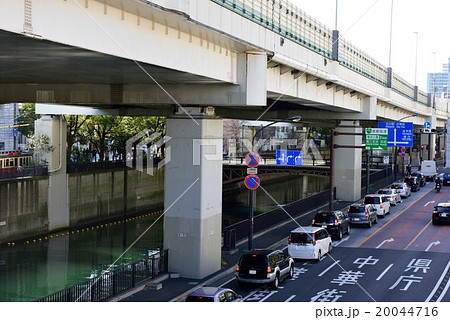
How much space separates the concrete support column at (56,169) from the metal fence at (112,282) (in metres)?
22.7

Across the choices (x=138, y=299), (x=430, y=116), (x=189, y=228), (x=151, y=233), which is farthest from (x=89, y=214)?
(x=430, y=116)

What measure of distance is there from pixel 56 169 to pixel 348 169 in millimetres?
25169

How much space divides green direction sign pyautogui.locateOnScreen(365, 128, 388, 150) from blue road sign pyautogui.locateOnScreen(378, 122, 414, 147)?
540cm

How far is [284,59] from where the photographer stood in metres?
31.5

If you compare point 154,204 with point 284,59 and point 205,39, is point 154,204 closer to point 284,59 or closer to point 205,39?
point 284,59

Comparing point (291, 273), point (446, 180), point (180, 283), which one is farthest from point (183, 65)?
point (446, 180)

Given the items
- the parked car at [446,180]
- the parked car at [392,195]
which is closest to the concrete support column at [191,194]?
the parked car at [392,195]

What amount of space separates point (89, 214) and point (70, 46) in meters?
38.3

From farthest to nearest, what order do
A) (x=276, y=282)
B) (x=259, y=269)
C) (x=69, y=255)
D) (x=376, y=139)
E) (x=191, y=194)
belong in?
1. (x=376, y=139)
2. (x=69, y=255)
3. (x=191, y=194)
4. (x=276, y=282)
5. (x=259, y=269)

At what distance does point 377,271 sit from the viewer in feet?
97.3

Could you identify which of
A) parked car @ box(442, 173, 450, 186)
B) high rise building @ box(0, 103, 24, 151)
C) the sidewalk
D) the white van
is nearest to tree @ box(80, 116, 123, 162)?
high rise building @ box(0, 103, 24, 151)

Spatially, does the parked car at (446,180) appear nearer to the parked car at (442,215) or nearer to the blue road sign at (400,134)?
the blue road sign at (400,134)

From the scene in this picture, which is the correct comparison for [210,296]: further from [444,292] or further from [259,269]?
[444,292]

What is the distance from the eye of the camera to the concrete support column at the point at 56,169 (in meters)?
48.5
